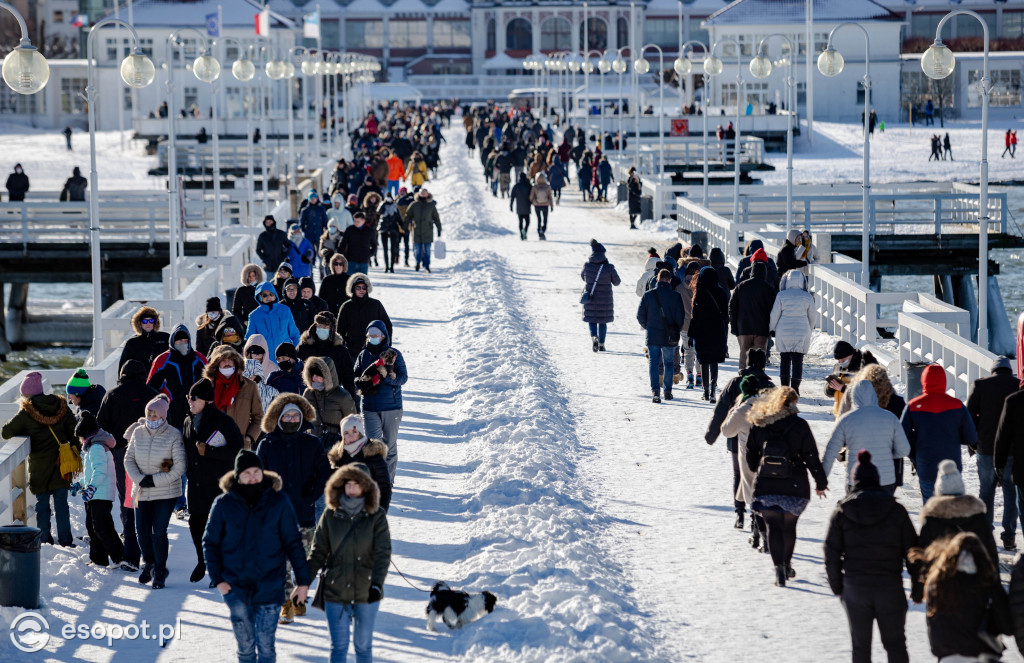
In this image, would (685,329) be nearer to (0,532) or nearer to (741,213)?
(0,532)

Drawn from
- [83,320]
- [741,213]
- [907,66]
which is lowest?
[83,320]

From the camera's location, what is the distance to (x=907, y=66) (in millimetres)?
78312

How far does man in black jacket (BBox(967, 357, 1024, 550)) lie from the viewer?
401 inches

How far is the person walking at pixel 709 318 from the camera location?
1501 cm

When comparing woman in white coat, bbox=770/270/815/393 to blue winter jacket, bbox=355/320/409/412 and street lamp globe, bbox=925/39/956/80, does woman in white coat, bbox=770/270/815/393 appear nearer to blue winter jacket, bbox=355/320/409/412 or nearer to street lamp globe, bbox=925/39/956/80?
street lamp globe, bbox=925/39/956/80

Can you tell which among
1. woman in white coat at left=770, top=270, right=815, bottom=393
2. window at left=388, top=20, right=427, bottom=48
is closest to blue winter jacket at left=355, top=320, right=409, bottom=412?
woman in white coat at left=770, top=270, right=815, bottom=393

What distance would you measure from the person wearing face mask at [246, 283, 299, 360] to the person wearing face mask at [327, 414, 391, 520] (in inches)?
195

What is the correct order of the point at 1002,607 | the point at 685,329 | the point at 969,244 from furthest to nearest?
the point at 969,244 → the point at 685,329 → the point at 1002,607

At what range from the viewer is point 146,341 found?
11.8 metres

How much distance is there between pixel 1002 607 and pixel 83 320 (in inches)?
1235

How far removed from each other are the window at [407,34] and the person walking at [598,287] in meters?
101

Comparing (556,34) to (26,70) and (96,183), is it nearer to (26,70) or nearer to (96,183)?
(96,183)

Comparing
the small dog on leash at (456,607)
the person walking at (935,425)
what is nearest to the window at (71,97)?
the person walking at (935,425)

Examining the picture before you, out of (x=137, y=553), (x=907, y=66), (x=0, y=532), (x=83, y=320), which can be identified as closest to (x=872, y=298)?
(x=137, y=553)
